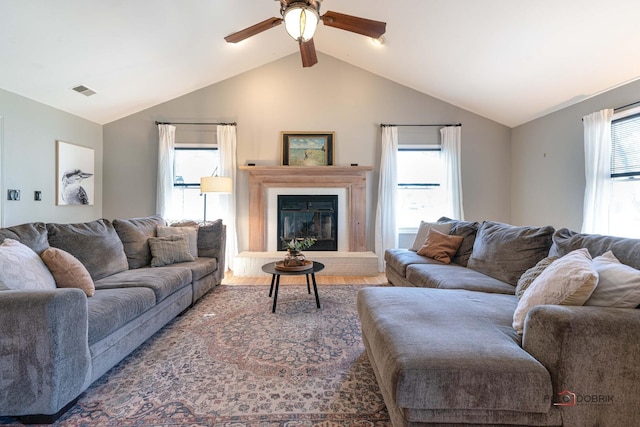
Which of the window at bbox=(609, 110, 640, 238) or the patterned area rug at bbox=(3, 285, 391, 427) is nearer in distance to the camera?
the patterned area rug at bbox=(3, 285, 391, 427)

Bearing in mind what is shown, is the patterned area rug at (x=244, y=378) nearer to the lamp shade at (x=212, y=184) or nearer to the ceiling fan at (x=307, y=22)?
the lamp shade at (x=212, y=184)

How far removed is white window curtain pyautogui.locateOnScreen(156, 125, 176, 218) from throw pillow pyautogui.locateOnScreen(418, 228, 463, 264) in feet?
13.2

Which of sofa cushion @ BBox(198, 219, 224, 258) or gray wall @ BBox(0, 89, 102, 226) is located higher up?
gray wall @ BBox(0, 89, 102, 226)

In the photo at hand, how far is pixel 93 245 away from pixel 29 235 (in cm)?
46

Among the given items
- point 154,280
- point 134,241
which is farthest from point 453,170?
point 134,241

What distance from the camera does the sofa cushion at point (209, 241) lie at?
3.60 meters

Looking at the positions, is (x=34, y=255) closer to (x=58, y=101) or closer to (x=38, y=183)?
(x=38, y=183)

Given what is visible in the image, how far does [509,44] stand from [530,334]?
3159mm

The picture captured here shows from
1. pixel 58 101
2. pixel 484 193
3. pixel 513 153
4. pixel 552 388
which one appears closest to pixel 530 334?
pixel 552 388

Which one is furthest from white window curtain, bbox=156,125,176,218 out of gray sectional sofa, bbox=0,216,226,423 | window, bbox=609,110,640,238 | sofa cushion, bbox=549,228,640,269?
window, bbox=609,110,640,238

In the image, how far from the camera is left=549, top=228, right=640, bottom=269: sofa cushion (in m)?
1.61

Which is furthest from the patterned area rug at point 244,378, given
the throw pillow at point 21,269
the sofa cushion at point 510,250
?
the sofa cushion at point 510,250

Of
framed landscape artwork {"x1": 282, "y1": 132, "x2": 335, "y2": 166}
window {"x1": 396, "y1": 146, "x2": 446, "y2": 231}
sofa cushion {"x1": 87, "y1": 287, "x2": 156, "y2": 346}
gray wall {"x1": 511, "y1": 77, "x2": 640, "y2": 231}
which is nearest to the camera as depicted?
sofa cushion {"x1": 87, "y1": 287, "x2": 156, "y2": 346}

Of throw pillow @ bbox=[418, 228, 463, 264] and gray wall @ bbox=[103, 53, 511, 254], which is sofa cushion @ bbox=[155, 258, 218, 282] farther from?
throw pillow @ bbox=[418, 228, 463, 264]
